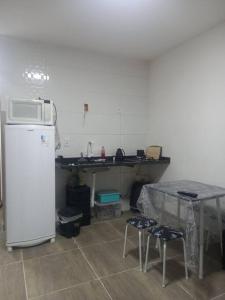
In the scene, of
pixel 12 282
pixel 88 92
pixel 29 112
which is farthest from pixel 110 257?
pixel 88 92

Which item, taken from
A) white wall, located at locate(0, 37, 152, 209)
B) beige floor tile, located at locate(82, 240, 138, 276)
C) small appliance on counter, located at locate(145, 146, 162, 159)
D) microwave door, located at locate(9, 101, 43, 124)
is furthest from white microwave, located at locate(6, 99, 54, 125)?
small appliance on counter, located at locate(145, 146, 162, 159)

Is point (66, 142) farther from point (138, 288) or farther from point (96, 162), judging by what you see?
point (138, 288)

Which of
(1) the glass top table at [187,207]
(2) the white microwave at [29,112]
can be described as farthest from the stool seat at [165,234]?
(2) the white microwave at [29,112]

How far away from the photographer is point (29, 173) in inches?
104

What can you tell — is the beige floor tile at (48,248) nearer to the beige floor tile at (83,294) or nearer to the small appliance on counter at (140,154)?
the beige floor tile at (83,294)

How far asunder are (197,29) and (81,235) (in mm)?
2978

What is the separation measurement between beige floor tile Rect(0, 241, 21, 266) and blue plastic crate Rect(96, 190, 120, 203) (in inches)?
52.6

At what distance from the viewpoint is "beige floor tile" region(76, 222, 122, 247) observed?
Result: 2.90 metres

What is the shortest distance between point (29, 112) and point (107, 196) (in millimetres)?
1711

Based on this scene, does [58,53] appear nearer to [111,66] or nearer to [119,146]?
[111,66]

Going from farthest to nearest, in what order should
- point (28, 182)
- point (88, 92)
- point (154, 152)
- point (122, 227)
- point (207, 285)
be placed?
1. point (154, 152)
2. point (88, 92)
3. point (122, 227)
4. point (28, 182)
5. point (207, 285)

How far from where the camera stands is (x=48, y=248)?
8.89 feet

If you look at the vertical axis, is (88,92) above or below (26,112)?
above

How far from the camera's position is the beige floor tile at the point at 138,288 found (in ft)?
6.28
